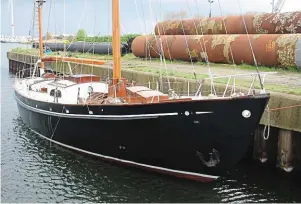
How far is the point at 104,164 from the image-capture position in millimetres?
15992

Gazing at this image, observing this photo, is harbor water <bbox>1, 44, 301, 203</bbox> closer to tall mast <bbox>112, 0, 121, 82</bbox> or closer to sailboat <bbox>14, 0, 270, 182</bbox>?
sailboat <bbox>14, 0, 270, 182</bbox>

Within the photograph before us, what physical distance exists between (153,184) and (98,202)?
85.0 inches

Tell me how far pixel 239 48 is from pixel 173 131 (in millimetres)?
14422

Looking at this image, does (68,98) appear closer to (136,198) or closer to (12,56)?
(136,198)

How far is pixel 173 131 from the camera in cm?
1344

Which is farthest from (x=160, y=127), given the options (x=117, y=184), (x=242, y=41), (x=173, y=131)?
(x=242, y=41)

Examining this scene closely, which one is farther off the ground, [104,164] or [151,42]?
[151,42]

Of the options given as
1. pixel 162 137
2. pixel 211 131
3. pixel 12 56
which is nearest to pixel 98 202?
pixel 162 137

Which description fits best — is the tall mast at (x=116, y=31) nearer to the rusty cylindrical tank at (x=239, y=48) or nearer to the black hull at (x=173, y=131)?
the black hull at (x=173, y=131)

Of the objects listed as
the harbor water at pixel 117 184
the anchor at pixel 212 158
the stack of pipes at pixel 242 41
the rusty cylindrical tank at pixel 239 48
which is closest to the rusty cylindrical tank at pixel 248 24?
the stack of pipes at pixel 242 41

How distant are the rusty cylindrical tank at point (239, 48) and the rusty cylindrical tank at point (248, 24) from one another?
1.21m

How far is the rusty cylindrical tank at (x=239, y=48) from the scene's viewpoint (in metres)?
23.2

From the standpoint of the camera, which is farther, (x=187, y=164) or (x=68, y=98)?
(x=68, y=98)

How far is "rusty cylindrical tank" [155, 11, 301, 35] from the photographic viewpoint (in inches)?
995
